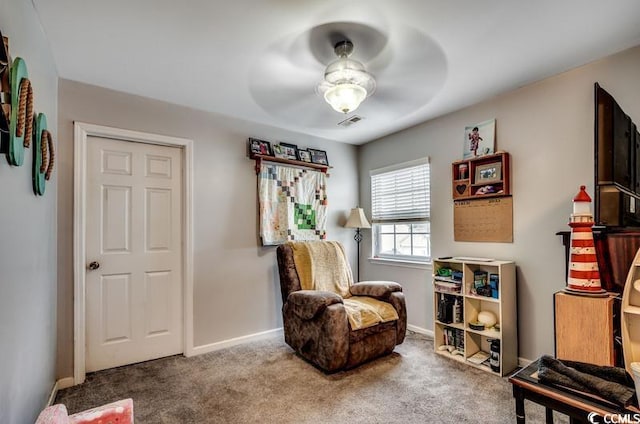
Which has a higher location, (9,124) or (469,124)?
(469,124)

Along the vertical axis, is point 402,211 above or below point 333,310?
above

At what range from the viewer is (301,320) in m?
2.81

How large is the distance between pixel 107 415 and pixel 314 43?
2163mm

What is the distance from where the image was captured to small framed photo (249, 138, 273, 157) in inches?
132

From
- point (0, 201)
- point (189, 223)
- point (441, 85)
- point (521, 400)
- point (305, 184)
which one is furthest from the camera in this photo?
point (305, 184)

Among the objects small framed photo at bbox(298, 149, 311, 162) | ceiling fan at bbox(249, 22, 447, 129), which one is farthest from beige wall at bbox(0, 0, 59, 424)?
small framed photo at bbox(298, 149, 311, 162)

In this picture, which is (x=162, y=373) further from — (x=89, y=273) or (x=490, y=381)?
(x=490, y=381)

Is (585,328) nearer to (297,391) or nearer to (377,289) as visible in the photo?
(377,289)

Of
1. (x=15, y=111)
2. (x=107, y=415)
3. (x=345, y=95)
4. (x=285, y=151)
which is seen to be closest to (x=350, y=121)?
(x=285, y=151)

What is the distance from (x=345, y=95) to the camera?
7.04 feet

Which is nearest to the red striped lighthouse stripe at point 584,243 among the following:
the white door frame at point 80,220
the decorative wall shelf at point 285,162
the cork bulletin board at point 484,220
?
the cork bulletin board at point 484,220

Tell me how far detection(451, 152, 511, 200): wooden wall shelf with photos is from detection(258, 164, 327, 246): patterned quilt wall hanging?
4.99ft

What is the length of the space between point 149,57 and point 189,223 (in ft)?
4.61

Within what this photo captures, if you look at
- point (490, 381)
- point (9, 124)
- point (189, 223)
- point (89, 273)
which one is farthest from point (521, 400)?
point (89, 273)
